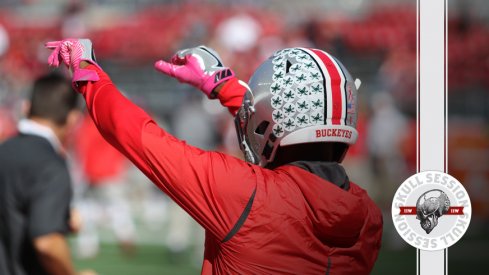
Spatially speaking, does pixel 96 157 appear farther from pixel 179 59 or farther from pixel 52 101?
pixel 179 59

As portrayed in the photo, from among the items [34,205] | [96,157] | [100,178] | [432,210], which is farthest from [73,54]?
[100,178]

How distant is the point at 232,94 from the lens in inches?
108

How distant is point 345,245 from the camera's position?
239cm

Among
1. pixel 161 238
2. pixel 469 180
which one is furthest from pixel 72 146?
pixel 469 180

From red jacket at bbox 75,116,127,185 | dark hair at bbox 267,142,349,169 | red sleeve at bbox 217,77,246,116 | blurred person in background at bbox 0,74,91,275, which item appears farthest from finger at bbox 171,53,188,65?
red jacket at bbox 75,116,127,185

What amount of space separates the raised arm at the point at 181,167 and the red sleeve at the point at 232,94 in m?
0.47

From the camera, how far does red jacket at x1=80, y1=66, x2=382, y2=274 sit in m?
2.23

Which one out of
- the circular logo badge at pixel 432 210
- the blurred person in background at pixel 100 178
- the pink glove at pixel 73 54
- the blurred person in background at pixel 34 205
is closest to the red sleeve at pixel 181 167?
the pink glove at pixel 73 54

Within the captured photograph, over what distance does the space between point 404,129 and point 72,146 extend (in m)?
4.76

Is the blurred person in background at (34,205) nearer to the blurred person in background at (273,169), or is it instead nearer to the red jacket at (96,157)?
the blurred person in background at (273,169)

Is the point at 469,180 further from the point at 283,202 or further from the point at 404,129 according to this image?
the point at 283,202

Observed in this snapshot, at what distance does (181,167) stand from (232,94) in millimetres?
573

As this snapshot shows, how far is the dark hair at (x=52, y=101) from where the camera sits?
14.0 feet

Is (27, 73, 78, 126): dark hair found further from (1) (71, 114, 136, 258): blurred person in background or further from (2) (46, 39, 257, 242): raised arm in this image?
(1) (71, 114, 136, 258): blurred person in background
